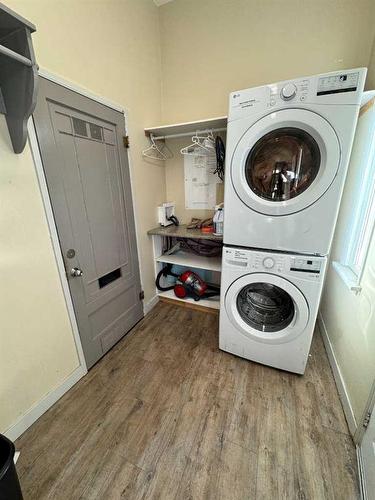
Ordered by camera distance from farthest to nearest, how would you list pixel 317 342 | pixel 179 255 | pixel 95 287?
pixel 179 255, pixel 317 342, pixel 95 287

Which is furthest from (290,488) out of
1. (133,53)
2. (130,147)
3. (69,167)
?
(133,53)

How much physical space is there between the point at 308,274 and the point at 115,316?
5.18 feet

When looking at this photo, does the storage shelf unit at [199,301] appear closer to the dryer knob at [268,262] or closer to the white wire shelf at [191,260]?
the white wire shelf at [191,260]

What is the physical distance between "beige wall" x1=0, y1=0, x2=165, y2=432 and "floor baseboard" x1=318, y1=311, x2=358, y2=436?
1.81 meters

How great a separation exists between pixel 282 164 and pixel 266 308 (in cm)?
106

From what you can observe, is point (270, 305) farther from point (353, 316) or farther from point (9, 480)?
point (9, 480)

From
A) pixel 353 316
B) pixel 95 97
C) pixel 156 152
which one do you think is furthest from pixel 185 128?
pixel 353 316

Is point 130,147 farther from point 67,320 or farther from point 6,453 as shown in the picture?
point 6,453

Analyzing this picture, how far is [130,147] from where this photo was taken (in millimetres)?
1764

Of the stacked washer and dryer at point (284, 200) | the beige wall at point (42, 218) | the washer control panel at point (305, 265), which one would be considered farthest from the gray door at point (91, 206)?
the washer control panel at point (305, 265)

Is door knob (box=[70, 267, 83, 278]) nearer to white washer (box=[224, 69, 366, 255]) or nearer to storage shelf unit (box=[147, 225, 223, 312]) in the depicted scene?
storage shelf unit (box=[147, 225, 223, 312])

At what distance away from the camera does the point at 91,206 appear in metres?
1.46

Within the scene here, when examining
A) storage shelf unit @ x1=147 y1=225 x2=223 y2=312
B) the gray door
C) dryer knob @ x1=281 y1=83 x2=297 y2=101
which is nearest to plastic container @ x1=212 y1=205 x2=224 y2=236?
storage shelf unit @ x1=147 y1=225 x2=223 y2=312

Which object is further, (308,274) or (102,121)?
(102,121)
